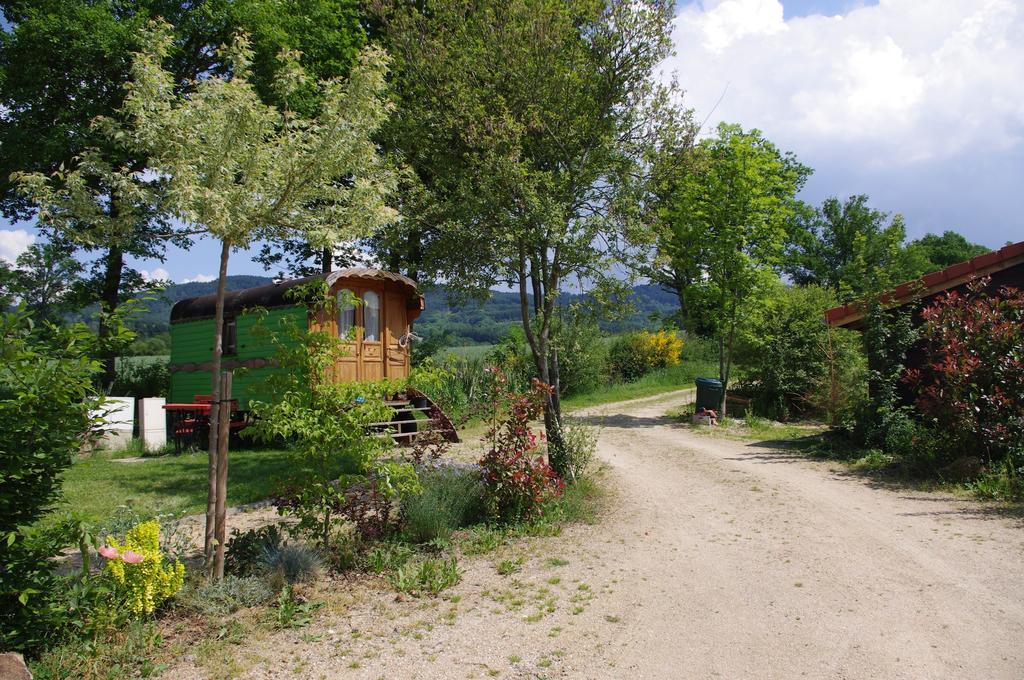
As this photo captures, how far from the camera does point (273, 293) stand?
13.5m

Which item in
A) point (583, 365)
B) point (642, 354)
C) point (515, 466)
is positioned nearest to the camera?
point (515, 466)

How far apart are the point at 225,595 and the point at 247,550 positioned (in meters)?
0.59

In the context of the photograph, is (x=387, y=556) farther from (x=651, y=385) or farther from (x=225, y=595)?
(x=651, y=385)

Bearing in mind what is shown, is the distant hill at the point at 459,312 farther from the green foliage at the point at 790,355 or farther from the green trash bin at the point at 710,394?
the green foliage at the point at 790,355

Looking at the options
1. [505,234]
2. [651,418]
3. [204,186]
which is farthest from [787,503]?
[651,418]

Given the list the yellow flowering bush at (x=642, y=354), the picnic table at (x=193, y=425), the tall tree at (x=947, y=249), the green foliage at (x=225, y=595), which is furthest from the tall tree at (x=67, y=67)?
the tall tree at (x=947, y=249)

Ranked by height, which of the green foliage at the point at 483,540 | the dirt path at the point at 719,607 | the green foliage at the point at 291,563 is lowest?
the dirt path at the point at 719,607

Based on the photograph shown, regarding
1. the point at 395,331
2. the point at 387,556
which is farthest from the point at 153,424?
the point at 387,556

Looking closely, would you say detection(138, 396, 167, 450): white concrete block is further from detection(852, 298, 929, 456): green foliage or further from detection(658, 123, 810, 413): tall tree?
detection(852, 298, 929, 456): green foliage

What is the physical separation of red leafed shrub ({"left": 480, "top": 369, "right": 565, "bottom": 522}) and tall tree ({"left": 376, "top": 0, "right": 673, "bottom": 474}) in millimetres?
1596

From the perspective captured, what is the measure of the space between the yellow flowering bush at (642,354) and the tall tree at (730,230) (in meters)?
11.0

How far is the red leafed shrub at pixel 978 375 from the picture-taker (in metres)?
8.39

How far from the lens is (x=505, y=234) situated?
815 cm

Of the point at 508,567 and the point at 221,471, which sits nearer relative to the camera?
the point at 221,471
